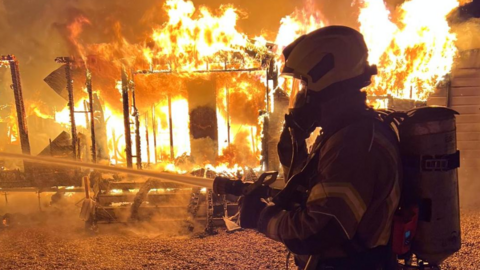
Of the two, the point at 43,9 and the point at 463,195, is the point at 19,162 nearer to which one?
the point at 43,9

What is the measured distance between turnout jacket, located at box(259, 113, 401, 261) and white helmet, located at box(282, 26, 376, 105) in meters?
0.37

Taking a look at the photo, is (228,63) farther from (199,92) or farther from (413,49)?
(413,49)

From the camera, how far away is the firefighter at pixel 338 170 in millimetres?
1854

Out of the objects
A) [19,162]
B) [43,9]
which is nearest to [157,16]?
[43,9]

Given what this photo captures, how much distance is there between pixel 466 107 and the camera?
34.3 feet

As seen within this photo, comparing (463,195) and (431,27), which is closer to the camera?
(463,195)

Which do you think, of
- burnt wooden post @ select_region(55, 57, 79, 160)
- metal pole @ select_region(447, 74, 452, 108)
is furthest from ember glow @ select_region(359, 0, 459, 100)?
burnt wooden post @ select_region(55, 57, 79, 160)

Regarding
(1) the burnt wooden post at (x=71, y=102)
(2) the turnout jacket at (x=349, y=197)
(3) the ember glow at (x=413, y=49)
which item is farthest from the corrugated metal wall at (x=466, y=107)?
(1) the burnt wooden post at (x=71, y=102)

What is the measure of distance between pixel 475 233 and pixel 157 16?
52.7 feet

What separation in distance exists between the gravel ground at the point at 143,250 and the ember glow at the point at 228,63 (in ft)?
13.9

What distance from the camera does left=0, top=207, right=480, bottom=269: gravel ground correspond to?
6191mm

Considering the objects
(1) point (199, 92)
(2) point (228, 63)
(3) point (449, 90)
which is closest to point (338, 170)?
(3) point (449, 90)

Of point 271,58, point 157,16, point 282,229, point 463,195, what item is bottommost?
point 463,195

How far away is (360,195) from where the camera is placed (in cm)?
184
